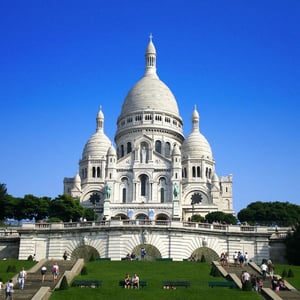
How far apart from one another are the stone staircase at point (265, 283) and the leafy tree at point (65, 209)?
4868 centimetres

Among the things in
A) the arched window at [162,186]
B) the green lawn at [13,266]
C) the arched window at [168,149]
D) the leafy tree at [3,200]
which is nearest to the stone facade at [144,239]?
the green lawn at [13,266]

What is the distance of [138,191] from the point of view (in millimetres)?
111188

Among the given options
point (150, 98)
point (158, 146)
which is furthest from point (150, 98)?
point (158, 146)

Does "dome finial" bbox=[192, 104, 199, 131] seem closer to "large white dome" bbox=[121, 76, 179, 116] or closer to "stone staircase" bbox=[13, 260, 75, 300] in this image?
"large white dome" bbox=[121, 76, 179, 116]

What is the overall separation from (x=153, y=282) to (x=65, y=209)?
54.5 meters

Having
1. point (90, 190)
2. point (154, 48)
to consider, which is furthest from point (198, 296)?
point (154, 48)

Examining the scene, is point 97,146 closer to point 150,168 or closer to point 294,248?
point 150,168

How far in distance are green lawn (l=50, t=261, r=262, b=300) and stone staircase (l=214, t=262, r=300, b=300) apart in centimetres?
70

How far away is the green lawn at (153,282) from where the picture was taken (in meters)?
32.0

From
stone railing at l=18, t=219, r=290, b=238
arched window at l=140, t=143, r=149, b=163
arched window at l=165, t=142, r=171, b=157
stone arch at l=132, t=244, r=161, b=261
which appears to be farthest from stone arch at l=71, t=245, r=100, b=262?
arched window at l=165, t=142, r=171, b=157

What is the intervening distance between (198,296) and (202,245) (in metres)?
20.4

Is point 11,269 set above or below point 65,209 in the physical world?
below

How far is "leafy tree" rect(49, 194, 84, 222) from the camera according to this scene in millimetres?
89031

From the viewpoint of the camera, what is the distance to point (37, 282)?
36375mm
